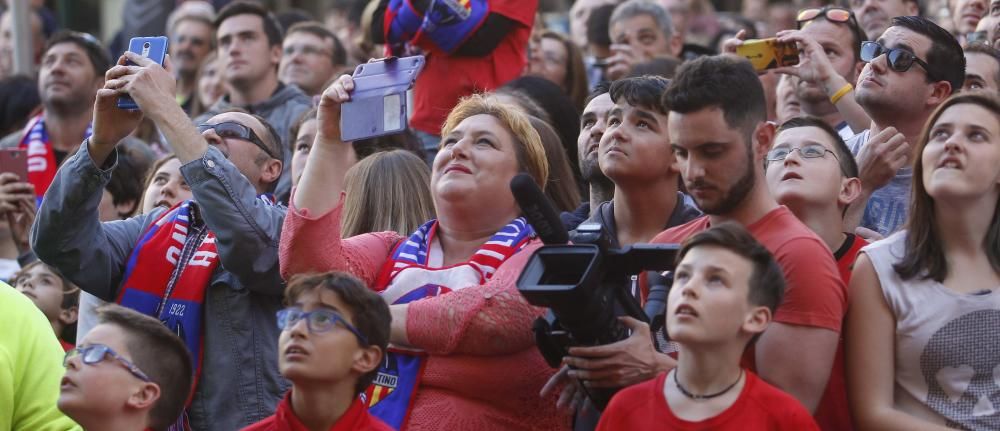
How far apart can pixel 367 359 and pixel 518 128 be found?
47.2 inches

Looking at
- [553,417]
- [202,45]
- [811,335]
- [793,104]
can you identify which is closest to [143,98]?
[553,417]

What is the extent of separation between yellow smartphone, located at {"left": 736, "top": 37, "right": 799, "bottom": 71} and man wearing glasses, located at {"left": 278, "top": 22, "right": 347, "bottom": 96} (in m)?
3.84

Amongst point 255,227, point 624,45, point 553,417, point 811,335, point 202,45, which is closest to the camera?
point 811,335

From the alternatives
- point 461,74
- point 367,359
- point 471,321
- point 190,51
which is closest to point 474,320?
point 471,321

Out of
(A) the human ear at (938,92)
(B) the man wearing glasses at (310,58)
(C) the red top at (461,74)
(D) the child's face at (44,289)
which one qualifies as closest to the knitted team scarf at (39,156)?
(B) the man wearing glasses at (310,58)

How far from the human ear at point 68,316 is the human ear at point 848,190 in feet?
11.4

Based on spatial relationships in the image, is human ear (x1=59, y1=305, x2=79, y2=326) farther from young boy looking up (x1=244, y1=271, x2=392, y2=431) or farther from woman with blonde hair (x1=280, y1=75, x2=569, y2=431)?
young boy looking up (x1=244, y1=271, x2=392, y2=431)

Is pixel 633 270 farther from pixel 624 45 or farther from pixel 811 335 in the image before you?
pixel 624 45

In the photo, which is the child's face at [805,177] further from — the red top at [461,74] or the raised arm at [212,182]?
the red top at [461,74]

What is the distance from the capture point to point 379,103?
4668mm

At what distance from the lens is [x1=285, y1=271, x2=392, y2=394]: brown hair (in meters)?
4.27

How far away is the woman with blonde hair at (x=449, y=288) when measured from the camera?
4.57m

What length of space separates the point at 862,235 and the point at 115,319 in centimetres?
256

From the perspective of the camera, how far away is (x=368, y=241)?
505cm
